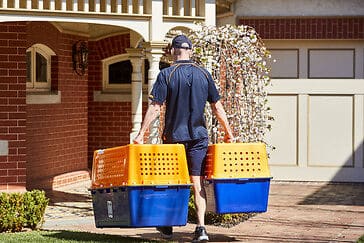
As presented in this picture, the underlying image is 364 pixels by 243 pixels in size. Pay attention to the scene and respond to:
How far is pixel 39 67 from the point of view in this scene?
17.1 meters

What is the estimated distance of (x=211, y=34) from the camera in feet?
43.9

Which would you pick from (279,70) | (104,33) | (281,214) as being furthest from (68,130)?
(281,214)

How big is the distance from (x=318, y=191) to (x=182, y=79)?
744 cm

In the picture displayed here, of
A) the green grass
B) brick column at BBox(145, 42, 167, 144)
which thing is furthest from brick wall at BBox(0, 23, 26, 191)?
the green grass

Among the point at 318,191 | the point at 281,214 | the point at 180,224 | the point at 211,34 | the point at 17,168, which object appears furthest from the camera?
the point at 318,191

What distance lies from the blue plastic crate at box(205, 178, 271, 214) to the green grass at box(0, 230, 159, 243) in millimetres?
834

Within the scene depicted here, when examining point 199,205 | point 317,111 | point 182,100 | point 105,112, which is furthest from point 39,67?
point 199,205

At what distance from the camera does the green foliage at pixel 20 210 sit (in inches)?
463

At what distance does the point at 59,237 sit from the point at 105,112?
347 inches

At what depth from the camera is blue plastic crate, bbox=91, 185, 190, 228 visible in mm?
10031

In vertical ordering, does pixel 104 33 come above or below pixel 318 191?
above

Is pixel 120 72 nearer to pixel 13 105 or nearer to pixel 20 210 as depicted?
pixel 13 105

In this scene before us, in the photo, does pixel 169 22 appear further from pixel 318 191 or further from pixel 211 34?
pixel 318 191

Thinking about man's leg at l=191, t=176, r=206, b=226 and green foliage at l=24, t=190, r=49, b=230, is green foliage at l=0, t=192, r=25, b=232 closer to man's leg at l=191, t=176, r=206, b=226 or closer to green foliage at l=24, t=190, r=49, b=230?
green foliage at l=24, t=190, r=49, b=230
